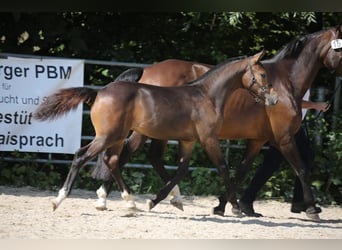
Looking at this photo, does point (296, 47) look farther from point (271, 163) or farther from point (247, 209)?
point (247, 209)

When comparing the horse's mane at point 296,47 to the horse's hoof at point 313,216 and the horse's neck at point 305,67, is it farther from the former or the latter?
the horse's hoof at point 313,216

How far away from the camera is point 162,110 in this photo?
21.5ft

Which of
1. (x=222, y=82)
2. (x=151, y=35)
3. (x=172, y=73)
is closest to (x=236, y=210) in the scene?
(x=222, y=82)

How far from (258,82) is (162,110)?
2.87 feet

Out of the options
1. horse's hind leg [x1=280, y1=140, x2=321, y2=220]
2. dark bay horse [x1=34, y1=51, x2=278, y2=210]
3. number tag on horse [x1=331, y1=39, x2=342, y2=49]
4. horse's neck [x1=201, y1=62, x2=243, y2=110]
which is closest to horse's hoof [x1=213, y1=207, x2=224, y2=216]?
dark bay horse [x1=34, y1=51, x2=278, y2=210]

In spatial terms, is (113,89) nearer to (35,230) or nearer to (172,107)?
(172,107)

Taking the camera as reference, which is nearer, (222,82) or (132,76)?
(222,82)

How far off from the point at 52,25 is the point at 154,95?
2893mm

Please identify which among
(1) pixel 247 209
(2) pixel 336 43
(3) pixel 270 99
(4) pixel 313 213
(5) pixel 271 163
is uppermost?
(2) pixel 336 43

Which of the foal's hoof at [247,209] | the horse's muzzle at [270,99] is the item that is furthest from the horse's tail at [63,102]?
the foal's hoof at [247,209]

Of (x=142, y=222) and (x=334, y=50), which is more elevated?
(x=334, y=50)

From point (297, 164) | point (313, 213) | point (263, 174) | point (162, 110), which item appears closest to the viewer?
point (162, 110)

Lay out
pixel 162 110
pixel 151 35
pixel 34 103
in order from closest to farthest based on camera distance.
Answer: pixel 162 110 < pixel 34 103 < pixel 151 35
